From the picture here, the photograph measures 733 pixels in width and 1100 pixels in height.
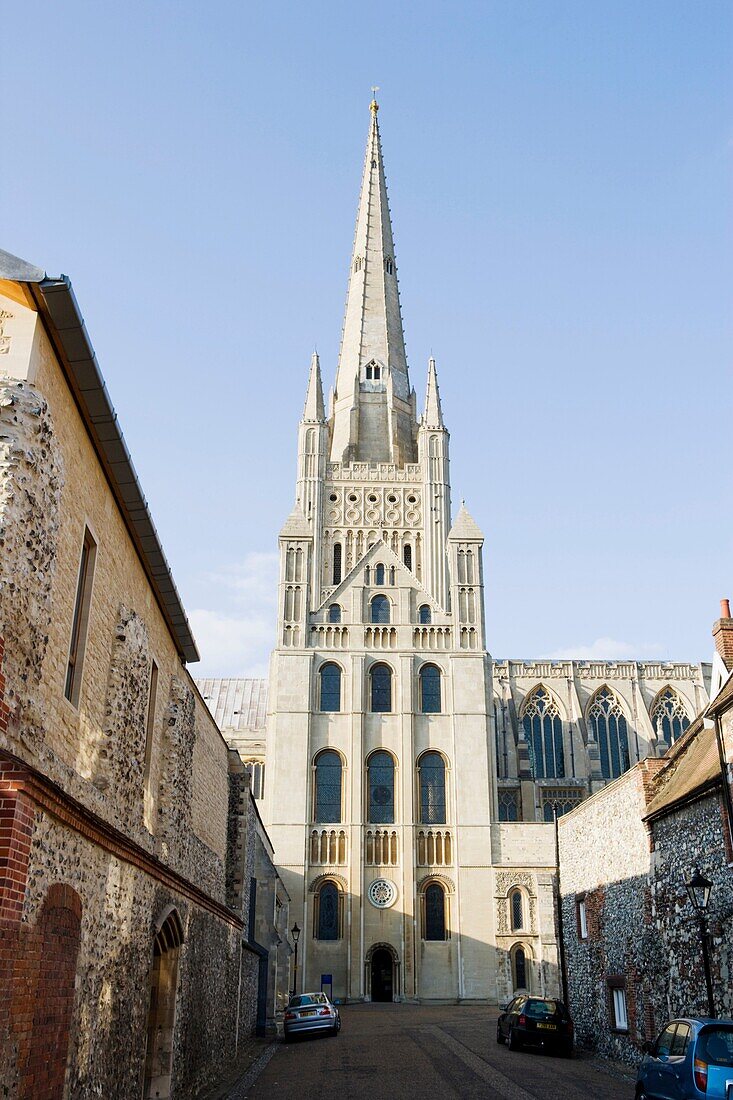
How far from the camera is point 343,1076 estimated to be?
1842cm

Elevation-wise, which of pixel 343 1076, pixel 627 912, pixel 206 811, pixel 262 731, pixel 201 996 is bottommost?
pixel 343 1076

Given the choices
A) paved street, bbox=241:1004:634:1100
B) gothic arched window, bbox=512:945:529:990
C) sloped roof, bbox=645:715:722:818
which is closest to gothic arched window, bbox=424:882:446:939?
gothic arched window, bbox=512:945:529:990

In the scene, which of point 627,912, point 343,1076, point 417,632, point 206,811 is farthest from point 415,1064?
point 417,632

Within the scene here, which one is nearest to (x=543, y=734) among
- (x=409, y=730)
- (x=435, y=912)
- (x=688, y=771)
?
(x=409, y=730)

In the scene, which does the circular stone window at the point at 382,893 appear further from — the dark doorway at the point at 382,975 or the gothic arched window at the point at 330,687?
the gothic arched window at the point at 330,687

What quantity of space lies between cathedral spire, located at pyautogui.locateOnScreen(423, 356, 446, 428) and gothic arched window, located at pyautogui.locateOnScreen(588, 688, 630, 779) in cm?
1926

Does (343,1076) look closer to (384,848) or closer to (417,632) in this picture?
(384,848)

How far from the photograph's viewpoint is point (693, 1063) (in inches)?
435

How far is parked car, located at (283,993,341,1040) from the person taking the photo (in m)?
26.2

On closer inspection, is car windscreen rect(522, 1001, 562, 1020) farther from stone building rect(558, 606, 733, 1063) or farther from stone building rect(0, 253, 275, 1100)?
stone building rect(0, 253, 275, 1100)

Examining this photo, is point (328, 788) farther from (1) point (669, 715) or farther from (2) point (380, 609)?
(1) point (669, 715)

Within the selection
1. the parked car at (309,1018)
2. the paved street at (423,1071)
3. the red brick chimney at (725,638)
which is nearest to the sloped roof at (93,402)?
the paved street at (423,1071)

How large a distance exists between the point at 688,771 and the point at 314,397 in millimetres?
43689

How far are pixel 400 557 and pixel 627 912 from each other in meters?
34.6
